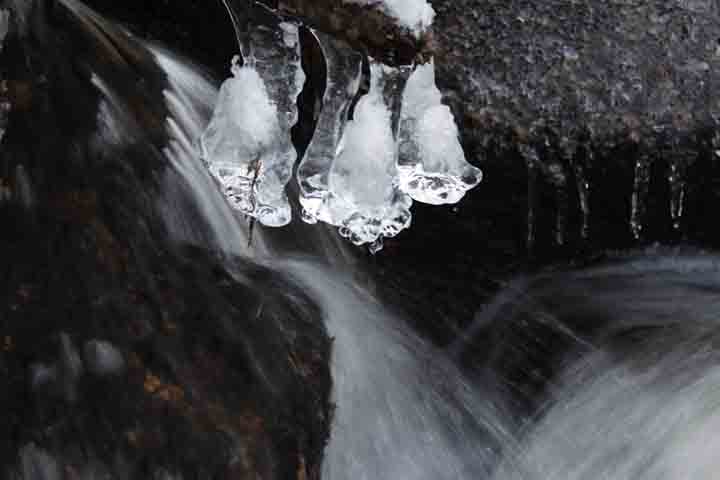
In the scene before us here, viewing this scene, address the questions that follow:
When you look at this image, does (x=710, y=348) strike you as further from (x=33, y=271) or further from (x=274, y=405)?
(x=33, y=271)

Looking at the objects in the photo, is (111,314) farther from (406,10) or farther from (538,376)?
(538,376)

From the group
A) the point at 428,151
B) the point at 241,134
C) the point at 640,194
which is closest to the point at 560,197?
the point at 640,194

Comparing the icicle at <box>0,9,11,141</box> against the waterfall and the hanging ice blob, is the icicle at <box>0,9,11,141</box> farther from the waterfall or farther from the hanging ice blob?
the hanging ice blob

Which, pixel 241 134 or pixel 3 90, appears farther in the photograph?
pixel 3 90

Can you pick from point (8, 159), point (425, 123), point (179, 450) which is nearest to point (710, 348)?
point (425, 123)

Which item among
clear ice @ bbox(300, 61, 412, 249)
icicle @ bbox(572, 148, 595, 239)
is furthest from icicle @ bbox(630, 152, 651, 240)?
clear ice @ bbox(300, 61, 412, 249)

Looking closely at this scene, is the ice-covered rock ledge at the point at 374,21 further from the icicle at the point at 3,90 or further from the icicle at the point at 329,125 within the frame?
the icicle at the point at 3,90
